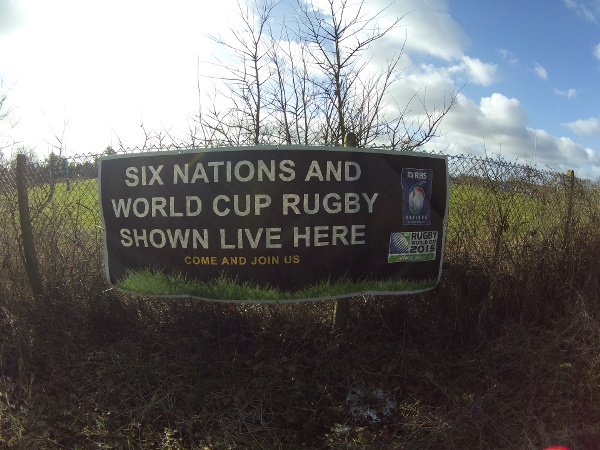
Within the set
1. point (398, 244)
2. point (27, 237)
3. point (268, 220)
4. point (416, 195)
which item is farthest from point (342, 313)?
point (27, 237)

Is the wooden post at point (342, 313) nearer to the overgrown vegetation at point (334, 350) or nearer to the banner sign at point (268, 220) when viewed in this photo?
the overgrown vegetation at point (334, 350)

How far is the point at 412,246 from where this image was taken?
3785 mm

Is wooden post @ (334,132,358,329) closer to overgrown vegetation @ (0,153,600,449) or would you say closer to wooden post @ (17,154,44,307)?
overgrown vegetation @ (0,153,600,449)

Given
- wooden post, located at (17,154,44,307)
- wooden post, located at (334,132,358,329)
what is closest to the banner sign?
wooden post, located at (334,132,358,329)

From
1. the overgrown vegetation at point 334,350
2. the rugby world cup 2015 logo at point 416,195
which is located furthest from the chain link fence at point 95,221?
Result: the rugby world cup 2015 logo at point 416,195

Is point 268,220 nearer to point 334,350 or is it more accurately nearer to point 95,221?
point 334,350

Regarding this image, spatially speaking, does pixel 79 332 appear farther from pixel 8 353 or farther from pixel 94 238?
pixel 94 238

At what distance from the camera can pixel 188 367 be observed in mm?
3533

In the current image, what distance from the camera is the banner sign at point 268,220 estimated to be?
3.50 metres

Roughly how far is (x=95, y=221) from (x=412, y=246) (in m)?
3.02

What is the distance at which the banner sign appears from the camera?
3496 millimetres

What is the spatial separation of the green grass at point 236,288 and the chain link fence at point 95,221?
62 cm

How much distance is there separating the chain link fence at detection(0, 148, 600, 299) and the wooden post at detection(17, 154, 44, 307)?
0.04 m

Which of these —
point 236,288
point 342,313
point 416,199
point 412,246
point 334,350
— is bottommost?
point 334,350
